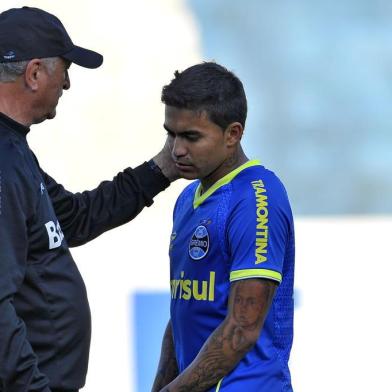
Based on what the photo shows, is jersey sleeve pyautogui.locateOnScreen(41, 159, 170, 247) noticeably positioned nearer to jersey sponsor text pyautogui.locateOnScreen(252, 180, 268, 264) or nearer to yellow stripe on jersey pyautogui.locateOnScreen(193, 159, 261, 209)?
yellow stripe on jersey pyautogui.locateOnScreen(193, 159, 261, 209)

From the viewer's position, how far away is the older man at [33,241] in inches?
101

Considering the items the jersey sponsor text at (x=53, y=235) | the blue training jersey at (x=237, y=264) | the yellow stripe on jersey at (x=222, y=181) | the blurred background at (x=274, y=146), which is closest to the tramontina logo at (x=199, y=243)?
the blue training jersey at (x=237, y=264)

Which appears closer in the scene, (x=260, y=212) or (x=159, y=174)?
(x=260, y=212)

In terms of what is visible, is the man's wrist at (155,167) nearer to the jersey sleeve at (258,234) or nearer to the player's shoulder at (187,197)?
the player's shoulder at (187,197)

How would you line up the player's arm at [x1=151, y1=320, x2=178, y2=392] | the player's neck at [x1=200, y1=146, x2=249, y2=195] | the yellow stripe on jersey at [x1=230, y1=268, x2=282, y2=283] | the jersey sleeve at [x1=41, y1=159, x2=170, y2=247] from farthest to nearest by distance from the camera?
the jersey sleeve at [x1=41, y1=159, x2=170, y2=247] → the player's arm at [x1=151, y1=320, x2=178, y2=392] → the player's neck at [x1=200, y1=146, x2=249, y2=195] → the yellow stripe on jersey at [x1=230, y1=268, x2=282, y2=283]

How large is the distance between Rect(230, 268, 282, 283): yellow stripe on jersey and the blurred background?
1925 mm

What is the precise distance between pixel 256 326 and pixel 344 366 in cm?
200

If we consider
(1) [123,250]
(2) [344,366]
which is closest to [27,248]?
(1) [123,250]

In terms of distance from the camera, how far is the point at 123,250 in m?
4.48

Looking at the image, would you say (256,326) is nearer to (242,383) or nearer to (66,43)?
(242,383)

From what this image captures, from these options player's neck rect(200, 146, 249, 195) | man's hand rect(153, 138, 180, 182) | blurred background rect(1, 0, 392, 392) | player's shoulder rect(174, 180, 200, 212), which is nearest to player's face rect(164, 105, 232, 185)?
player's neck rect(200, 146, 249, 195)

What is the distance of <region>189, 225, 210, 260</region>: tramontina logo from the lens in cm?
263

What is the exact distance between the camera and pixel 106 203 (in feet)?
10.8

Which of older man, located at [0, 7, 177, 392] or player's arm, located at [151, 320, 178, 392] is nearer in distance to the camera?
older man, located at [0, 7, 177, 392]
